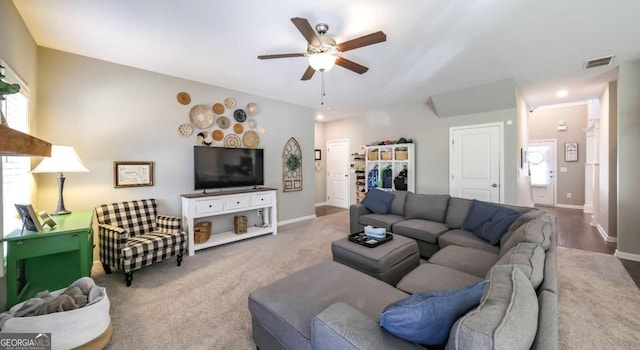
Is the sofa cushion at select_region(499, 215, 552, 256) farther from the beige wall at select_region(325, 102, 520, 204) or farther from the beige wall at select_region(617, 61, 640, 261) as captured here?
the beige wall at select_region(325, 102, 520, 204)

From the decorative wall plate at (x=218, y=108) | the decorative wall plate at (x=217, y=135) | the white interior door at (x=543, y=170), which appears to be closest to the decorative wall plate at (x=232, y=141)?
the decorative wall plate at (x=217, y=135)

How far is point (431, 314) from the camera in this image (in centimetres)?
93

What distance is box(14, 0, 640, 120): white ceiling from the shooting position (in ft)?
6.99

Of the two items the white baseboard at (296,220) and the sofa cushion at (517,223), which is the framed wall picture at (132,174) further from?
the sofa cushion at (517,223)

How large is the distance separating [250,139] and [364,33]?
283 cm

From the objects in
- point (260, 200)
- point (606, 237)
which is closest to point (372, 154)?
point (260, 200)

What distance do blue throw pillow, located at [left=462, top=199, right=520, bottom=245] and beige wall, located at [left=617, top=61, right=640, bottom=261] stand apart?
210cm

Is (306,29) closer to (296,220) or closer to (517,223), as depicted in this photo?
(517,223)

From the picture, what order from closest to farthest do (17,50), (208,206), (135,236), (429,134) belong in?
(17,50) < (135,236) < (208,206) < (429,134)

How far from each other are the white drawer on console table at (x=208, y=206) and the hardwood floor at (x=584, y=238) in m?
5.10

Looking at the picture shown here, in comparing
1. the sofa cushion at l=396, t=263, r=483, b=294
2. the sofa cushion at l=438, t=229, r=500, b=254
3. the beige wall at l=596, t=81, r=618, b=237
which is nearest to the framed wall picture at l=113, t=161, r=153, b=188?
the sofa cushion at l=396, t=263, r=483, b=294

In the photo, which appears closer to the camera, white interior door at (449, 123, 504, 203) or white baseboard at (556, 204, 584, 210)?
white interior door at (449, 123, 504, 203)

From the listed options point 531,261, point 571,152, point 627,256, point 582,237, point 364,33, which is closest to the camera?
point 531,261

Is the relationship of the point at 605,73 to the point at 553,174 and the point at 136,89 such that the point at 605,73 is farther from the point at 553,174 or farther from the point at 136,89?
the point at 136,89
